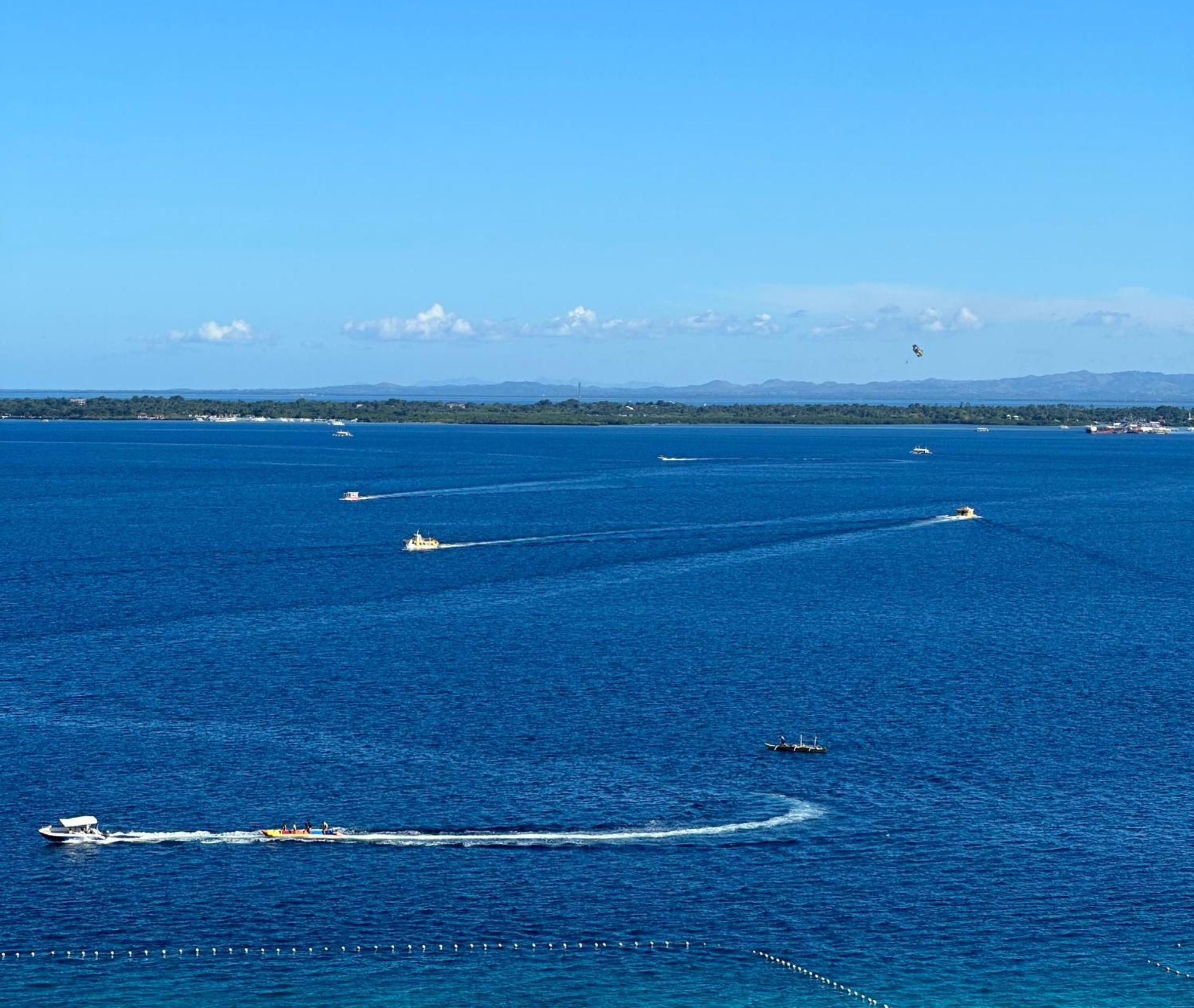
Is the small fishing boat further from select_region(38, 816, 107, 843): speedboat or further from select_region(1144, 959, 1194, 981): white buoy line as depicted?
select_region(38, 816, 107, 843): speedboat

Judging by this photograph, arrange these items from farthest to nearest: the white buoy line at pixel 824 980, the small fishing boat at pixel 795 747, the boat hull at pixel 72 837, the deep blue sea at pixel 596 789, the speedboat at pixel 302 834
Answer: the small fishing boat at pixel 795 747, the speedboat at pixel 302 834, the boat hull at pixel 72 837, the deep blue sea at pixel 596 789, the white buoy line at pixel 824 980

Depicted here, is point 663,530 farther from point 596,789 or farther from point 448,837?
point 448,837

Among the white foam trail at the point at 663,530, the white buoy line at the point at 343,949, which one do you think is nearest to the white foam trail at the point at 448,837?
the white buoy line at the point at 343,949

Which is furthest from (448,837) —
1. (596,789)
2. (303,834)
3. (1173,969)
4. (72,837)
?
(1173,969)

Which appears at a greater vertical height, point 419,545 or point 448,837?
point 419,545

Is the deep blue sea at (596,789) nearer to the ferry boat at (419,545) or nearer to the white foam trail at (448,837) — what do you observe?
the white foam trail at (448,837)
